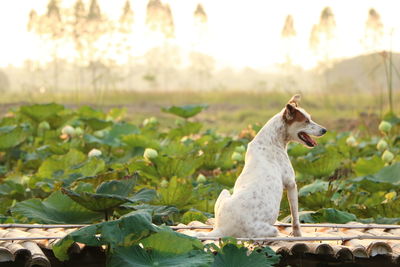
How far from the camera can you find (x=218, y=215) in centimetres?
255

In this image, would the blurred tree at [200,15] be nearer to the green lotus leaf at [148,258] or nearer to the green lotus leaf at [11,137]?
the green lotus leaf at [11,137]

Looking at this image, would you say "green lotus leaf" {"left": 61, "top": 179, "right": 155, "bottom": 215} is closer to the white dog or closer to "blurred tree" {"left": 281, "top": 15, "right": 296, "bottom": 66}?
the white dog

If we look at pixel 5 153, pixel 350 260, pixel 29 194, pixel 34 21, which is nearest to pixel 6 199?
pixel 29 194

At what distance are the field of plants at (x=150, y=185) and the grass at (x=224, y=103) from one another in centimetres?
598

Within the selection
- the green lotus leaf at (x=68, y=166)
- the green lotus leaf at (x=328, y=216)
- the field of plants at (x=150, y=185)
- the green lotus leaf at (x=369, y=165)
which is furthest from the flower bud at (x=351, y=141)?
the green lotus leaf at (x=328, y=216)

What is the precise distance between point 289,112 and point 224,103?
45.3 feet

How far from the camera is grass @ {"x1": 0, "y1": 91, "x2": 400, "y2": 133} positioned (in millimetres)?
13156

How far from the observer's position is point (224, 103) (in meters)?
16.3

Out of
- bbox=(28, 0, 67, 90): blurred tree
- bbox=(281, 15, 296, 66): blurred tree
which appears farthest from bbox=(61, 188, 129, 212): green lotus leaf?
bbox=(281, 15, 296, 66): blurred tree

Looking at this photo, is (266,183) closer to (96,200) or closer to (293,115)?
(293,115)

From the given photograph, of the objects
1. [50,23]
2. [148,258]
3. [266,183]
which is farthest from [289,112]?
[50,23]

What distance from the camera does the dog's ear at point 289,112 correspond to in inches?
98.4

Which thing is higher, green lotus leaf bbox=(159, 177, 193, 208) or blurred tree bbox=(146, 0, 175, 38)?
blurred tree bbox=(146, 0, 175, 38)

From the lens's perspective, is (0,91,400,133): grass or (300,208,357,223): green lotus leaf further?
(0,91,400,133): grass
